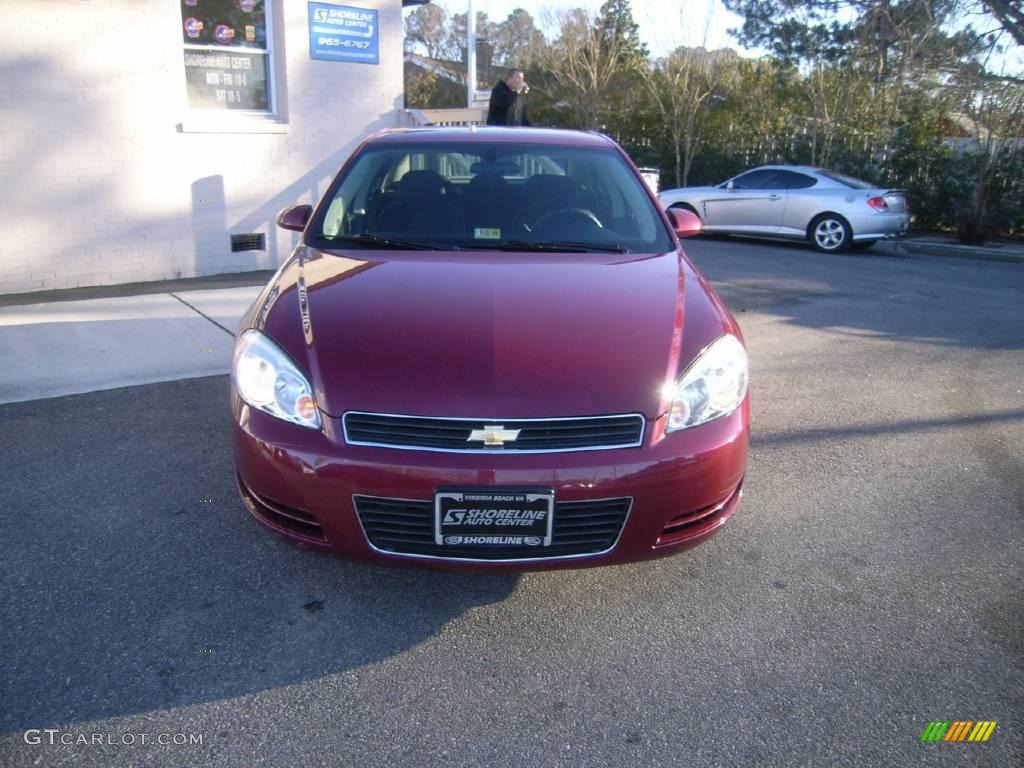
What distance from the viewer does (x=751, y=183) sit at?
539 inches

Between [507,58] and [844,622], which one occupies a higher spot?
[507,58]

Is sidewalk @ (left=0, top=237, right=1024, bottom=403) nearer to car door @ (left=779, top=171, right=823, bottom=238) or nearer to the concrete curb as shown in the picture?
car door @ (left=779, top=171, right=823, bottom=238)

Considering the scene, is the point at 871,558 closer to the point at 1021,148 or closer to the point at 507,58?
the point at 1021,148

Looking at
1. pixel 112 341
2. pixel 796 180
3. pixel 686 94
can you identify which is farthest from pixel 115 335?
pixel 686 94

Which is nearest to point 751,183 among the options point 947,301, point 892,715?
point 947,301

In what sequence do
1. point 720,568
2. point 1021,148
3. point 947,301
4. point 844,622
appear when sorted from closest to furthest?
point 844,622 < point 720,568 < point 947,301 < point 1021,148

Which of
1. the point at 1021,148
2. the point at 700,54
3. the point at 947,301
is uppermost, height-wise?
the point at 700,54

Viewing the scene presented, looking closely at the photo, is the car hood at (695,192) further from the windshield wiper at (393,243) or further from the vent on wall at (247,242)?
the windshield wiper at (393,243)

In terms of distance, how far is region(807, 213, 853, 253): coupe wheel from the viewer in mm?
12516

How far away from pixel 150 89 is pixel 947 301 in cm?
842

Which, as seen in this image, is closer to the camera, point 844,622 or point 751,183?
point 844,622

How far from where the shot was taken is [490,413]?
2.52 meters

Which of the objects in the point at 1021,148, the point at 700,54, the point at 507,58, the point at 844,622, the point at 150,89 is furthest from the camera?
the point at 507,58

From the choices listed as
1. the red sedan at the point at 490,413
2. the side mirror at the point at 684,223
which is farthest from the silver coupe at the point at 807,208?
the red sedan at the point at 490,413
